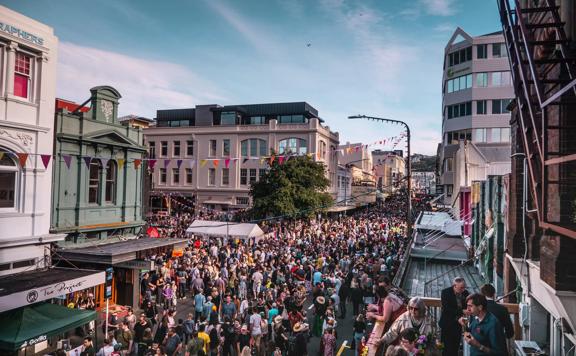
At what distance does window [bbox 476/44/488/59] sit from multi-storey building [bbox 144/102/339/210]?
17.9m

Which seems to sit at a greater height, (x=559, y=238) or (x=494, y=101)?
(x=494, y=101)

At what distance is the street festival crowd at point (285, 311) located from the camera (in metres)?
5.78

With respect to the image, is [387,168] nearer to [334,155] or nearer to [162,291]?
[334,155]

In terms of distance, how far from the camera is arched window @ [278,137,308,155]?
45.2 metres

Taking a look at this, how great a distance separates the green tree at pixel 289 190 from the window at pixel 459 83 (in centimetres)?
1781

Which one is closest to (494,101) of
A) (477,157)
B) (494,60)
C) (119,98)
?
(494,60)

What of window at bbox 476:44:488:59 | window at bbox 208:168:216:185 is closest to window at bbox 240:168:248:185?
window at bbox 208:168:216:185

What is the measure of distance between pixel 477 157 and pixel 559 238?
2190 centimetres

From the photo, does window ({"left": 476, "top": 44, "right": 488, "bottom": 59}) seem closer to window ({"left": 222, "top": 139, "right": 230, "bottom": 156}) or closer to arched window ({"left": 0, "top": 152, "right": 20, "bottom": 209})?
window ({"left": 222, "top": 139, "right": 230, "bottom": 156})

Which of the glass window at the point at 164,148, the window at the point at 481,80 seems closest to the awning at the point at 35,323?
the window at the point at 481,80

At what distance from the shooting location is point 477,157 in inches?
998

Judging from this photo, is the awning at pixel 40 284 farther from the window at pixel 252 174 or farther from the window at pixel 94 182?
the window at pixel 252 174

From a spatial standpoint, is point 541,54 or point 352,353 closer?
point 541,54

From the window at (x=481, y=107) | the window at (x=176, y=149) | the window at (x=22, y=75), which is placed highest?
the window at (x=481, y=107)
